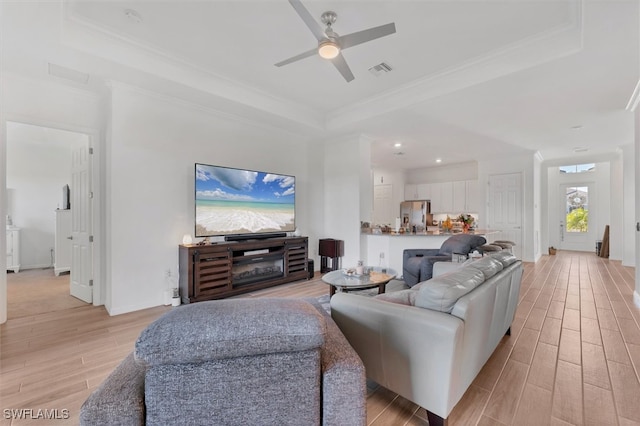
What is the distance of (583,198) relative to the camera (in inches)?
339

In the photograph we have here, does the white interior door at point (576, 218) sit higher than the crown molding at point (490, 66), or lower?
lower

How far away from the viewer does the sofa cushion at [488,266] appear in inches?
76.4

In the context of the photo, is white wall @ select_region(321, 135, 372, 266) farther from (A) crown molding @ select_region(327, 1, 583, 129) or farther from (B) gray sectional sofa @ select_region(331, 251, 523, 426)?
(B) gray sectional sofa @ select_region(331, 251, 523, 426)

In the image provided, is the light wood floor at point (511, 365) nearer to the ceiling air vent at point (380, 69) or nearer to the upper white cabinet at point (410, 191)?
the ceiling air vent at point (380, 69)

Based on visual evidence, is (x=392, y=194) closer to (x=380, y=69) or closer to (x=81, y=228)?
(x=380, y=69)

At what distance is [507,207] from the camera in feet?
23.0

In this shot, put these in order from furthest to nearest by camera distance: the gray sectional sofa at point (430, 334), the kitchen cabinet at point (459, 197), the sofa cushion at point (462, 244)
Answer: the kitchen cabinet at point (459, 197), the sofa cushion at point (462, 244), the gray sectional sofa at point (430, 334)

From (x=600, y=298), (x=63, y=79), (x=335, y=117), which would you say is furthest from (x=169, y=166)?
(x=600, y=298)

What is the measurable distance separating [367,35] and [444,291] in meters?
1.98

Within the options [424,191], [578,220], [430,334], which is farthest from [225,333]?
[578,220]

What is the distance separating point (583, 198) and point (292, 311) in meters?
11.3

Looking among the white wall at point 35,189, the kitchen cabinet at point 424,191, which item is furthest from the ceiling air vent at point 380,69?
the white wall at point 35,189

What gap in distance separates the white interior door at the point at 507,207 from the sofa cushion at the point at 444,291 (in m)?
6.14

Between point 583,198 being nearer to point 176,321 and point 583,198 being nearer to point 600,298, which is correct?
point 600,298
